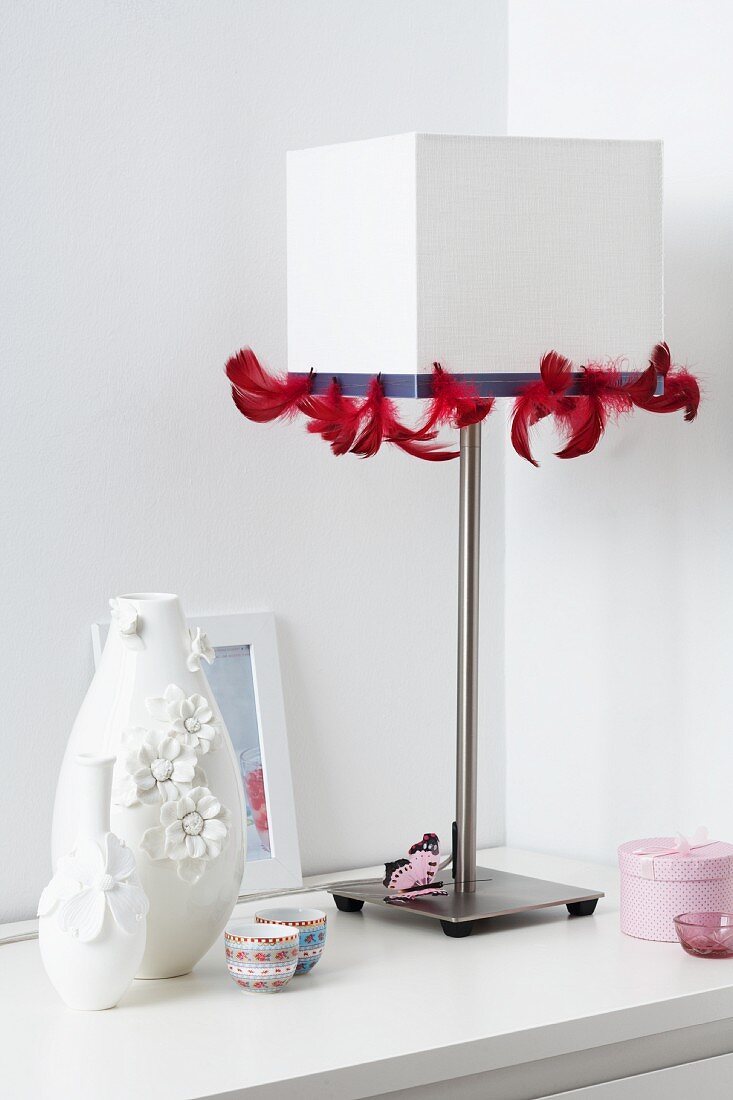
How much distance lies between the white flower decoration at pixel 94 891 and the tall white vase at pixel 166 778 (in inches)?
2.3

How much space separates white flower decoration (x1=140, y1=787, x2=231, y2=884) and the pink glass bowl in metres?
0.41

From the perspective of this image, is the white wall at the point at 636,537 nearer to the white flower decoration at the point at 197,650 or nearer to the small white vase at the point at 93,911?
the white flower decoration at the point at 197,650

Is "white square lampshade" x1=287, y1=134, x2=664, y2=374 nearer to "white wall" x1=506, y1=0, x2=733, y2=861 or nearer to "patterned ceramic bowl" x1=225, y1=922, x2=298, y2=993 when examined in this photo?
"white wall" x1=506, y1=0, x2=733, y2=861

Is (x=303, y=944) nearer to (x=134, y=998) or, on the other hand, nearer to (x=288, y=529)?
(x=134, y=998)

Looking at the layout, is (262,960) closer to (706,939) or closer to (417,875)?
(417,875)

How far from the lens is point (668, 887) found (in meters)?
1.27

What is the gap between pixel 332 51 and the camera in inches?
60.5

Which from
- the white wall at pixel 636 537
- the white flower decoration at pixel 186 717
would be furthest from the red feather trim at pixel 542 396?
the white flower decoration at pixel 186 717

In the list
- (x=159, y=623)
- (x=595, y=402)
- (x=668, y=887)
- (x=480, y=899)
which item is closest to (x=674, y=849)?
(x=668, y=887)

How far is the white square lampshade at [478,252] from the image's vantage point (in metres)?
1.20

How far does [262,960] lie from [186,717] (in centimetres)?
20

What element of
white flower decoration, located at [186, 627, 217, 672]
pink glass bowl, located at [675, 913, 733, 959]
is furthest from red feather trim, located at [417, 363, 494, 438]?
pink glass bowl, located at [675, 913, 733, 959]

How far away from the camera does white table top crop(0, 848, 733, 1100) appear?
3.09 feet

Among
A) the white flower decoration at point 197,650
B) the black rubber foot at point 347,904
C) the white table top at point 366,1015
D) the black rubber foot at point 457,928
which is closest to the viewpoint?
the white table top at point 366,1015
